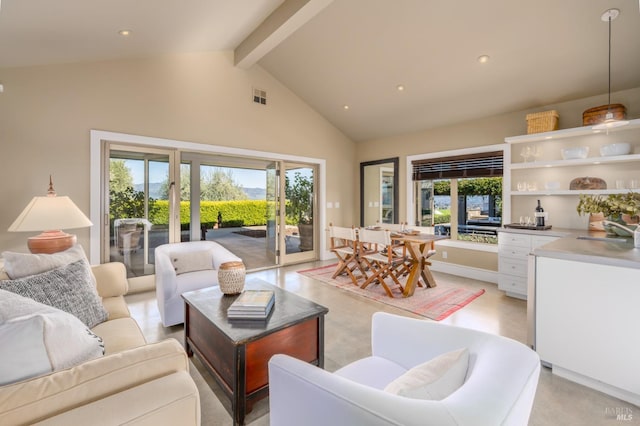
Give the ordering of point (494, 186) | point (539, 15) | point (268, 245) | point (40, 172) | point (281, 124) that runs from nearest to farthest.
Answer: point (539, 15) → point (40, 172) → point (494, 186) → point (281, 124) → point (268, 245)

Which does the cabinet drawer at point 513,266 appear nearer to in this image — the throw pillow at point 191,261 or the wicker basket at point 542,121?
the wicker basket at point 542,121

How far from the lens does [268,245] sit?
5.82m

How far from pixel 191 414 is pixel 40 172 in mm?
3793

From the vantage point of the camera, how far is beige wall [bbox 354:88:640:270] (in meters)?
3.77

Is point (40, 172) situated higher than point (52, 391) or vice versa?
point (40, 172)

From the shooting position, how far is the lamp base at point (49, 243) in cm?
268

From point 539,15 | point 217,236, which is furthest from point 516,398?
point 217,236

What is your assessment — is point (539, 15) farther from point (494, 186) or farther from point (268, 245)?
point (268, 245)

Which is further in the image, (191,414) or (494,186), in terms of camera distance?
(494,186)

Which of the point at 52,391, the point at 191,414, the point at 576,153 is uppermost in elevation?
the point at 576,153

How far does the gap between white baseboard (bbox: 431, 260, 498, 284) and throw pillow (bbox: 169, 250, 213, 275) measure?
395 centimetres

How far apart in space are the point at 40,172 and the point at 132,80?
1571mm

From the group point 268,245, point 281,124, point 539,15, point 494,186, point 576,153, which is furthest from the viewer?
point 268,245

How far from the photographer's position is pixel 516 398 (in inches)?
30.3
